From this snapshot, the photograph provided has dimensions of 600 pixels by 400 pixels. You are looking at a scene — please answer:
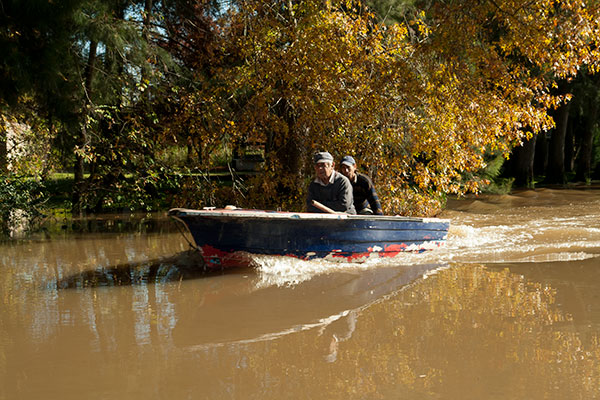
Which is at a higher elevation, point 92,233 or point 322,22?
point 322,22

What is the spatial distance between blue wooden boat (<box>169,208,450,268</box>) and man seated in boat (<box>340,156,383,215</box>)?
0.48 metres

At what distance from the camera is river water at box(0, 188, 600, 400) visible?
4.37m

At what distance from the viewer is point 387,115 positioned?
12750 mm

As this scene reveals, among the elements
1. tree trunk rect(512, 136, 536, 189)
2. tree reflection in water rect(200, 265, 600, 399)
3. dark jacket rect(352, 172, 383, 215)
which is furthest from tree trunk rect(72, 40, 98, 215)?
tree trunk rect(512, 136, 536, 189)

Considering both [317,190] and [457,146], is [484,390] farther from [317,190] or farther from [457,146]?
[457,146]

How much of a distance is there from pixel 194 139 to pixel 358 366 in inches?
415

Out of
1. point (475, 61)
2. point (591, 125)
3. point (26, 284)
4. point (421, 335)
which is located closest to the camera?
point (421, 335)

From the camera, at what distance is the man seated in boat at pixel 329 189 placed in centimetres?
913

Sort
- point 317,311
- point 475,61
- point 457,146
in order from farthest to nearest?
point 457,146, point 475,61, point 317,311

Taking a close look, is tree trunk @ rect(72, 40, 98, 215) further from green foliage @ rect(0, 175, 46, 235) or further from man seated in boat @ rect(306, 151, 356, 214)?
man seated in boat @ rect(306, 151, 356, 214)

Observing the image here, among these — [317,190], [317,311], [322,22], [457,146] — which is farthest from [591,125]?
[317,311]

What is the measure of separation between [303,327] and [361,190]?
449 centimetres

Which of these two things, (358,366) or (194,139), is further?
(194,139)

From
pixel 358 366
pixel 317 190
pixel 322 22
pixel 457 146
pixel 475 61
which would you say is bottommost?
pixel 358 366
